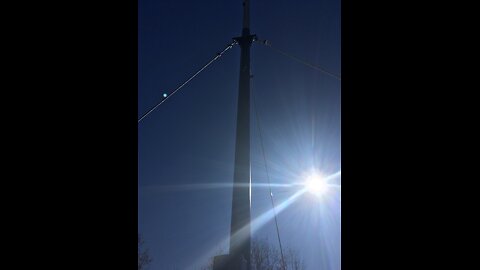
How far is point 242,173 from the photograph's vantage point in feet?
86.3

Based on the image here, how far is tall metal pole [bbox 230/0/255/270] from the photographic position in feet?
81.8

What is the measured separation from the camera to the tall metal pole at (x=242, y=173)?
2494 cm
